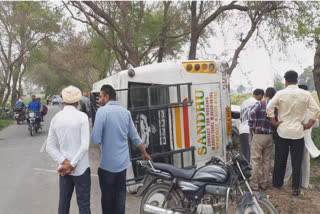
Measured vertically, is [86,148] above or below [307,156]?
above

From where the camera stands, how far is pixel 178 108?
5.40 meters

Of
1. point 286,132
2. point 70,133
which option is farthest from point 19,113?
point 286,132

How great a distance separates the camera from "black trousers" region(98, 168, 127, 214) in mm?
3459

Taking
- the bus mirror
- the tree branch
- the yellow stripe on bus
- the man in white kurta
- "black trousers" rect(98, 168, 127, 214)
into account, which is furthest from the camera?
the tree branch

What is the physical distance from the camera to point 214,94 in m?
5.76

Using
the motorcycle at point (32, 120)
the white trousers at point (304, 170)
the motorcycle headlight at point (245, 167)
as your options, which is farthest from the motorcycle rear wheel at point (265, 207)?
the motorcycle at point (32, 120)

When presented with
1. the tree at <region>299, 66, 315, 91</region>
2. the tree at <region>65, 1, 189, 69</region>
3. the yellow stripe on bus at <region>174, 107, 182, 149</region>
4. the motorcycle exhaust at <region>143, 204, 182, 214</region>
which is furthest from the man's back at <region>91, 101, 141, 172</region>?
the tree at <region>65, 1, 189, 69</region>

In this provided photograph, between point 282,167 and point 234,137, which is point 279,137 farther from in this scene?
point 234,137

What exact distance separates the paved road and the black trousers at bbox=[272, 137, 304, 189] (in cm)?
235

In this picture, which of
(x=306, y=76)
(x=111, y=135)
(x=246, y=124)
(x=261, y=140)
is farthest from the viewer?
(x=306, y=76)

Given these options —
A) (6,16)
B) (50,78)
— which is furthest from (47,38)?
(50,78)

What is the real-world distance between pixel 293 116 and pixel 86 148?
124 inches

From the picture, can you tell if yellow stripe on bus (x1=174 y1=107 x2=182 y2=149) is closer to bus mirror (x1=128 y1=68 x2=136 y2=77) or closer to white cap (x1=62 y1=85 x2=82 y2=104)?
bus mirror (x1=128 y1=68 x2=136 y2=77)

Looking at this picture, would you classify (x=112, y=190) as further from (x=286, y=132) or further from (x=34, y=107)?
(x=34, y=107)
